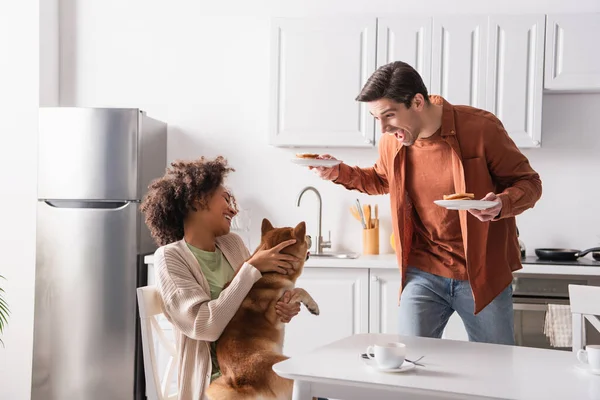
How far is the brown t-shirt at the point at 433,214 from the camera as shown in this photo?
2.24 metres

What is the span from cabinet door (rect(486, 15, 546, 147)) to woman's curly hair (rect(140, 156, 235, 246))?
189cm

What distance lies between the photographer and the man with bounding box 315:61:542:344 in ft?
7.10

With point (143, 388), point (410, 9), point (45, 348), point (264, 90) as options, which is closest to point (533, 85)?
point (410, 9)

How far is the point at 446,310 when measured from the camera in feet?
7.50

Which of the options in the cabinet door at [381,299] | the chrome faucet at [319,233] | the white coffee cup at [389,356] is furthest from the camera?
the chrome faucet at [319,233]

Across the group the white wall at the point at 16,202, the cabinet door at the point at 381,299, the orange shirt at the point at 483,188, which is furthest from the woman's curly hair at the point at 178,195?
the white wall at the point at 16,202

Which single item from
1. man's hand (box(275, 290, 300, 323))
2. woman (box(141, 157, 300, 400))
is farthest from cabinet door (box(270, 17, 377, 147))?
man's hand (box(275, 290, 300, 323))

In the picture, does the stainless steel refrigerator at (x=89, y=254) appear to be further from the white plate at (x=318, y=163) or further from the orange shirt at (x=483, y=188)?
the orange shirt at (x=483, y=188)

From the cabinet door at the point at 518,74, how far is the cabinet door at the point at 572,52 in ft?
0.18

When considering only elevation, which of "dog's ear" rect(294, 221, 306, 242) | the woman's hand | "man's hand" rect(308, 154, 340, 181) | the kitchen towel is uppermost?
"man's hand" rect(308, 154, 340, 181)

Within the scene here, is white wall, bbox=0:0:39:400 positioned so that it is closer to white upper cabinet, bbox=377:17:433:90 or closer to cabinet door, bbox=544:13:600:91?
white upper cabinet, bbox=377:17:433:90

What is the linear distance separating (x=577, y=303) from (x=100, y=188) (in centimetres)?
235

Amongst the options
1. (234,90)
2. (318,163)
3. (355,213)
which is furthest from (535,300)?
(234,90)

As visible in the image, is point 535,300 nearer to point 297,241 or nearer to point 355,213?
point 355,213
